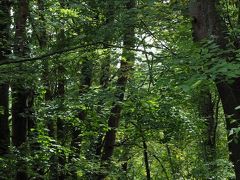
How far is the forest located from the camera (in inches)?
199

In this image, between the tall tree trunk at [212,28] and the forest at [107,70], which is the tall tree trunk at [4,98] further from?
the tall tree trunk at [212,28]

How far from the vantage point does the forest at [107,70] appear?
5.06m

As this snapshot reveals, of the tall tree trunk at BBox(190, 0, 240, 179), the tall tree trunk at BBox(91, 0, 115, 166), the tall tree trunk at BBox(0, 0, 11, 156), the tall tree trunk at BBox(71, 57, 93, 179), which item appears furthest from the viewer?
the tall tree trunk at BBox(71, 57, 93, 179)

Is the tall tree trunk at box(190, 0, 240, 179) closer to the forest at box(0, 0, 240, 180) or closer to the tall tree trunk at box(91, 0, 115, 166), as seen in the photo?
the forest at box(0, 0, 240, 180)

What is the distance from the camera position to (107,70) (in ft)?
33.8

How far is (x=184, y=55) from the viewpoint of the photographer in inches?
172

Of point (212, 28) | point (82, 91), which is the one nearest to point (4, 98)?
point (82, 91)

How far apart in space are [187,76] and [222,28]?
2.31 metres

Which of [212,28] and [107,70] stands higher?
[212,28]

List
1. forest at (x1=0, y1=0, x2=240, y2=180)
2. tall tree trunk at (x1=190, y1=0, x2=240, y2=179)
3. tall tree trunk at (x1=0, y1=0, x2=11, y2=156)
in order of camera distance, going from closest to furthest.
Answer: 1. forest at (x1=0, y1=0, x2=240, y2=180)
2. tall tree trunk at (x1=190, y1=0, x2=240, y2=179)
3. tall tree trunk at (x1=0, y1=0, x2=11, y2=156)

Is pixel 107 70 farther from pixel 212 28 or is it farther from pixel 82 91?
pixel 212 28

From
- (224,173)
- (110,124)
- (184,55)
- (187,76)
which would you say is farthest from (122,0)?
(224,173)

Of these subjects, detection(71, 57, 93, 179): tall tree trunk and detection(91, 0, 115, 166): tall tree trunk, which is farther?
detection(71, 57, 93, 179): tall tree trunk

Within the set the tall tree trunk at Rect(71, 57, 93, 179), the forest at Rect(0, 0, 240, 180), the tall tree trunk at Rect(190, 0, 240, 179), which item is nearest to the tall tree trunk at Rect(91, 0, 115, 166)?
the forest at Rect(0, 0, 240, 180)
